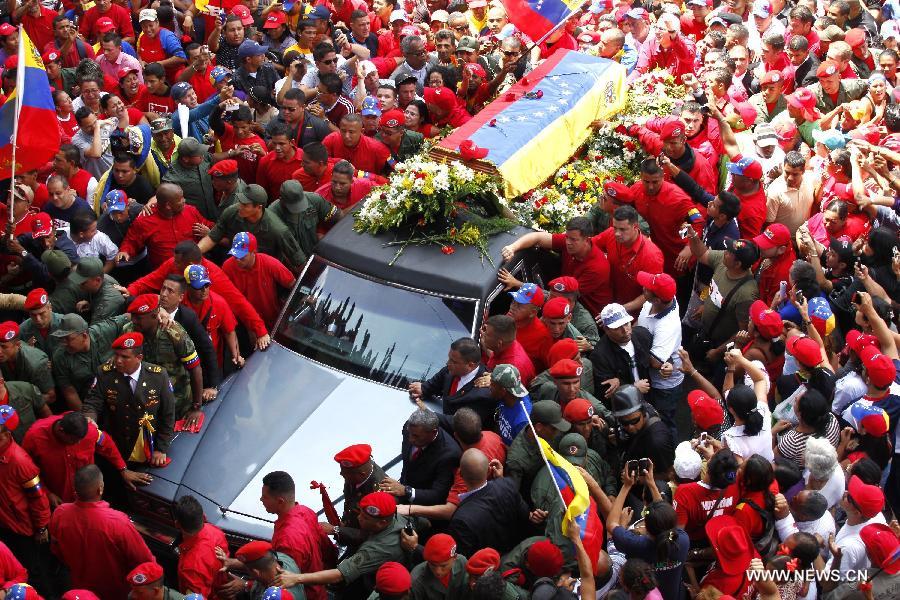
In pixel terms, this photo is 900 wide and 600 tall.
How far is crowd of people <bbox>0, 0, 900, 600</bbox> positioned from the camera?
261 inches

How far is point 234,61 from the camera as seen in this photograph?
14234 mm

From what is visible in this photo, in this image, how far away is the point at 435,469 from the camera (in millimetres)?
7320

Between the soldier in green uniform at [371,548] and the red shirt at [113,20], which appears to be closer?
the soldier in green uniform at [371,548]

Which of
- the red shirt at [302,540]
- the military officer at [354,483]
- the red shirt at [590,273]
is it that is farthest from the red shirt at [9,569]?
the red shirt at [590,273]

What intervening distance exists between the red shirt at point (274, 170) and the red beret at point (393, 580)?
5499 millimetres

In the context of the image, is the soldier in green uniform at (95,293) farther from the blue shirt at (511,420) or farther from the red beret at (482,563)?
the red beret at (482,563)

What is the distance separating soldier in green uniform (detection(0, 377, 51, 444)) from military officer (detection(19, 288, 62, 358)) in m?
0.46

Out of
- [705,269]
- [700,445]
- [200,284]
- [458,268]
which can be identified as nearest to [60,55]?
[200,284]

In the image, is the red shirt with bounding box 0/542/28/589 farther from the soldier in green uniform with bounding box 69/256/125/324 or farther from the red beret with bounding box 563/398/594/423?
the red beret with bounding box 563/398/594/423

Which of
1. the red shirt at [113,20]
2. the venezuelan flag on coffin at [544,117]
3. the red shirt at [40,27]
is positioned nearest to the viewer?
the venezuelan flag on coffin at [544,117]

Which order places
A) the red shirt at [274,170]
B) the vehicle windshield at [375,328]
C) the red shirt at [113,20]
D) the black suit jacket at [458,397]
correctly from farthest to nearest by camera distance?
the red shirt at [113,20], the red shirt at [274,170], the vehicle windshield at [375,328], the black suit jacket at [458,397]

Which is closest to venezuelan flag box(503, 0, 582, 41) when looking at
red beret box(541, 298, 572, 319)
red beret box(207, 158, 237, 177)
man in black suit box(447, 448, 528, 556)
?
red beret box(207, 158, 237, 177)

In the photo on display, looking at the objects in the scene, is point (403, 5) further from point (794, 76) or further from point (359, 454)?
point (359, 454)

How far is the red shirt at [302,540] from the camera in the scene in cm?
663
